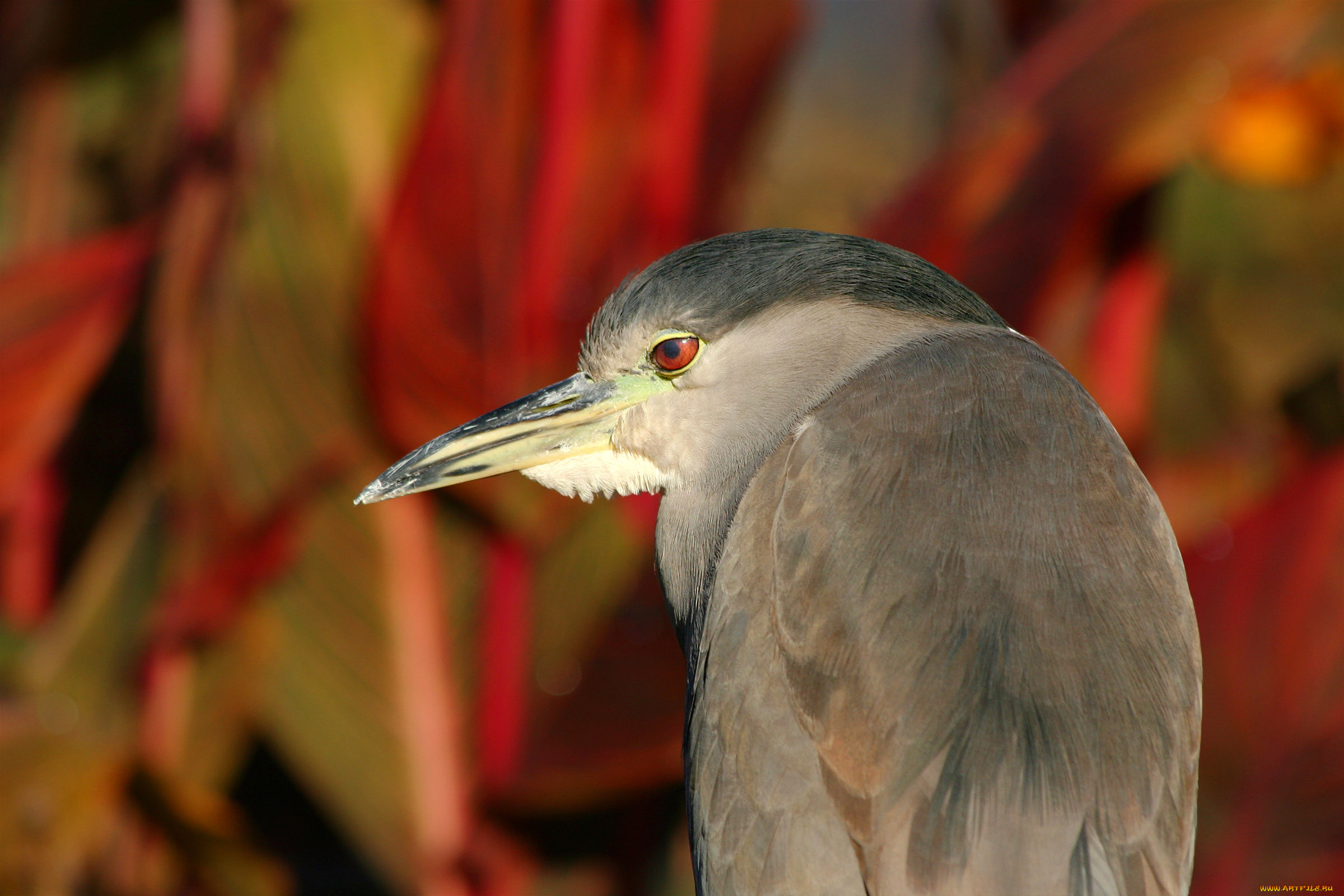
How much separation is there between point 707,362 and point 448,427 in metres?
0.88

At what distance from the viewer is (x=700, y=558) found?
1.53 metres

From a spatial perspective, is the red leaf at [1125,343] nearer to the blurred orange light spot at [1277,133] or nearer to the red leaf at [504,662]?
the blurred orange light spot at [1277,133]

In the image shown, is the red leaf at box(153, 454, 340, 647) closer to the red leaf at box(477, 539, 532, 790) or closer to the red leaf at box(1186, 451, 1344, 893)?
the red leaf at box(477, 539, 532, 790)

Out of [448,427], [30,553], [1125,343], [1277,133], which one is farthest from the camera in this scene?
[1277,133]

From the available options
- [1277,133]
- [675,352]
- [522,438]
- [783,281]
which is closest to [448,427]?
[522,438]

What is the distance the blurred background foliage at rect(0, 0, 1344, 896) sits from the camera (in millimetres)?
2312

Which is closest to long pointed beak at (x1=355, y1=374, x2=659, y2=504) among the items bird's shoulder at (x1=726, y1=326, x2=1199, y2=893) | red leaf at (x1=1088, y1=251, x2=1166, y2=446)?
bird's shoulder at (x1=726, y1=326, x2=1199, y2=893)

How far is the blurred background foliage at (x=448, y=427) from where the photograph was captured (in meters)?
2.31

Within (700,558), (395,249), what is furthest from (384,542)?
(700,558)

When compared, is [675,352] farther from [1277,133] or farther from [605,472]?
[1277,133]

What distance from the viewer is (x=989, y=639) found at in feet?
3.95

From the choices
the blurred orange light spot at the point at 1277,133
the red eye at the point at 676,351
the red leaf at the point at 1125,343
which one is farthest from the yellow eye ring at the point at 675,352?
the blurred orange light spot at the point at 1277,133

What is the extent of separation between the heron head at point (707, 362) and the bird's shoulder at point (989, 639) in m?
0.16

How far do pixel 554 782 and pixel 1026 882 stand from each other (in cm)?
130
